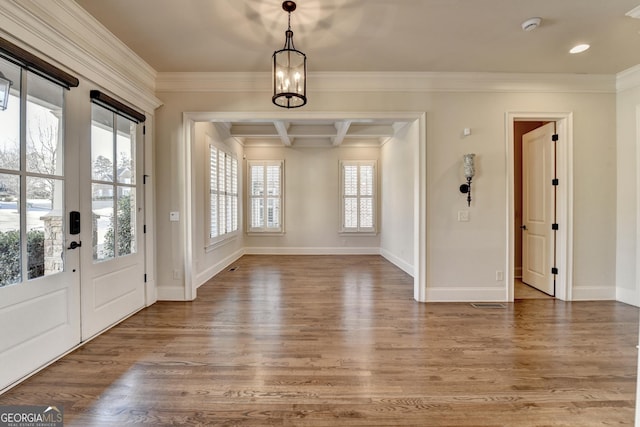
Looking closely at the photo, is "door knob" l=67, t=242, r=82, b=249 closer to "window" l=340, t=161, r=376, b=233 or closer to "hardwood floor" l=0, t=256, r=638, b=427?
"hardwood floor" l=0, t=256, r=638, b=427

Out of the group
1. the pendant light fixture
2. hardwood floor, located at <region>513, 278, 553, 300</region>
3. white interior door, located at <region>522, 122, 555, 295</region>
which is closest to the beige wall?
white interior door, located at <region>522, 122, 555, 295</region>

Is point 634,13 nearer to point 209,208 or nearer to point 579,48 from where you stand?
point 579,48

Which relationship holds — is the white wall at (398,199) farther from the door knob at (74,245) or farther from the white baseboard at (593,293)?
the door knob at (74,245)

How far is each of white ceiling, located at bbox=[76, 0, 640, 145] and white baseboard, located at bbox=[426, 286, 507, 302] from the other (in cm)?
283

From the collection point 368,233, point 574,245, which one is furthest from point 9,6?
point 368,233

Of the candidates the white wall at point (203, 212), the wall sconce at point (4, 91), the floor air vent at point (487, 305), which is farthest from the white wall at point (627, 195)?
the wall sconce at point (4, 91)

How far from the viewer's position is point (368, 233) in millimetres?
7590

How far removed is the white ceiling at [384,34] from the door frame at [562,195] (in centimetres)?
58

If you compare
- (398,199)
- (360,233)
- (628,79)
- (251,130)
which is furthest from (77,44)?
(360,233)

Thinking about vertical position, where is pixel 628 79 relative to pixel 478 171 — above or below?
above

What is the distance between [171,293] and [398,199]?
4407 millimetres

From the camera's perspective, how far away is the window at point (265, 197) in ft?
24.9

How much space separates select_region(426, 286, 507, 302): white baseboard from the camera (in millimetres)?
3885

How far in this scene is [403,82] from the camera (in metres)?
3.83
